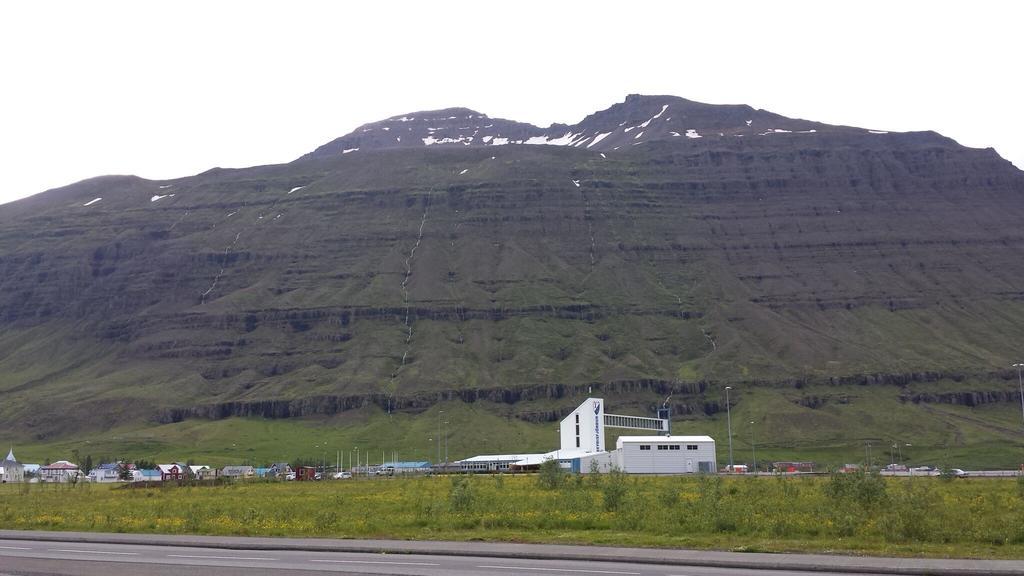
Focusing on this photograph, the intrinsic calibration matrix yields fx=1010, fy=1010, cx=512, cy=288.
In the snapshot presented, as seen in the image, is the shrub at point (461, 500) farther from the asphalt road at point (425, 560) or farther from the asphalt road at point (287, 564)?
the asphalt road at point (287, 564)

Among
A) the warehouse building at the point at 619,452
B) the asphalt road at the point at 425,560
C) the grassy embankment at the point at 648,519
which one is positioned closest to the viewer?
the asphalt road at the point at 425,560

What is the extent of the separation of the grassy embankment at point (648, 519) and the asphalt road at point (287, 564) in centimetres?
506

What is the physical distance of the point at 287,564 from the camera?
30875mm

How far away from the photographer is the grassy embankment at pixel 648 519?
115ft

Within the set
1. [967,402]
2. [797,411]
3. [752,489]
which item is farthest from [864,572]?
[967,402]

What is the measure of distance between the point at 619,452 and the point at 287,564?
96.0 metres

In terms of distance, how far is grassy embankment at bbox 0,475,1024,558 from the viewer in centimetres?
3509

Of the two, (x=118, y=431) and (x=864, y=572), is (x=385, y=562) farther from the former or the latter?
(x=118, y=431)

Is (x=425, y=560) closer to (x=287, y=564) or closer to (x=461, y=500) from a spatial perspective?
(x=287, y=564)

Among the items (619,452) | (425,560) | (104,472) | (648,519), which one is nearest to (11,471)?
(104,472)

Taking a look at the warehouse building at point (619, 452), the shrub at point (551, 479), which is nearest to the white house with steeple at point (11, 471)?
the warehouse building at point (619, 452)

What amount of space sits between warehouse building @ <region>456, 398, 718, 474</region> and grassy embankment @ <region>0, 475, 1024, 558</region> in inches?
2143

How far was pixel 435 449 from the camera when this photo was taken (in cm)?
18075

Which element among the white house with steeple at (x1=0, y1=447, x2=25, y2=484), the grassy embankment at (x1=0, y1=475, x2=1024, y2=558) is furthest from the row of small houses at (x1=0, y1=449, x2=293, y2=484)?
the grassy embankment at (x1=0, y1=475, x2=1024, y2=558)
